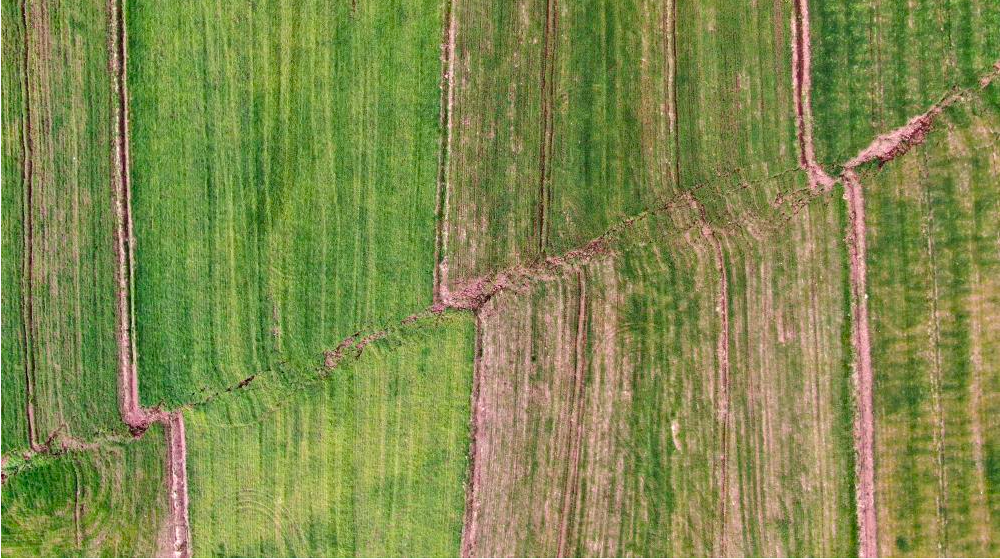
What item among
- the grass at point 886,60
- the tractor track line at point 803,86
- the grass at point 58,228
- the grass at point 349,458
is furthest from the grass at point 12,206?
the grass at point 886,60

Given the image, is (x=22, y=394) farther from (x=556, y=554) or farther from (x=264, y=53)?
(x=556, y=554)

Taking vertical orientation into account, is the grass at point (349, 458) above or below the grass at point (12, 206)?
below

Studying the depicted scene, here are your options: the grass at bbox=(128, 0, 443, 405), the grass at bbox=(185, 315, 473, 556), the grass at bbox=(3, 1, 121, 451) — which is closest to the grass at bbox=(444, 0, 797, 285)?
the grass at bbox=(128, 0, 443, 405)

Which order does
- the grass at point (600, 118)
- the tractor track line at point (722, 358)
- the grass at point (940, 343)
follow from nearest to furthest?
the grass at point (940, 343) → the tractor track line at point (722, 358) → the grass at point (600, 118)

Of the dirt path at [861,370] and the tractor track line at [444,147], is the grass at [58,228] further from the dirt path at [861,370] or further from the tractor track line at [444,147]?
the dirt path at [861,370]

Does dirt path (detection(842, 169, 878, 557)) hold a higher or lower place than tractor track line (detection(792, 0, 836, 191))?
lower

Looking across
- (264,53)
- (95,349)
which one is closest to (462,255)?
(264,53)

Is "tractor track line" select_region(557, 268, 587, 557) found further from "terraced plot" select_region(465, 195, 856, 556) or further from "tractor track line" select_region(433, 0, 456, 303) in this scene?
"tractor track line" select_region(433, 0, 456, 303)
